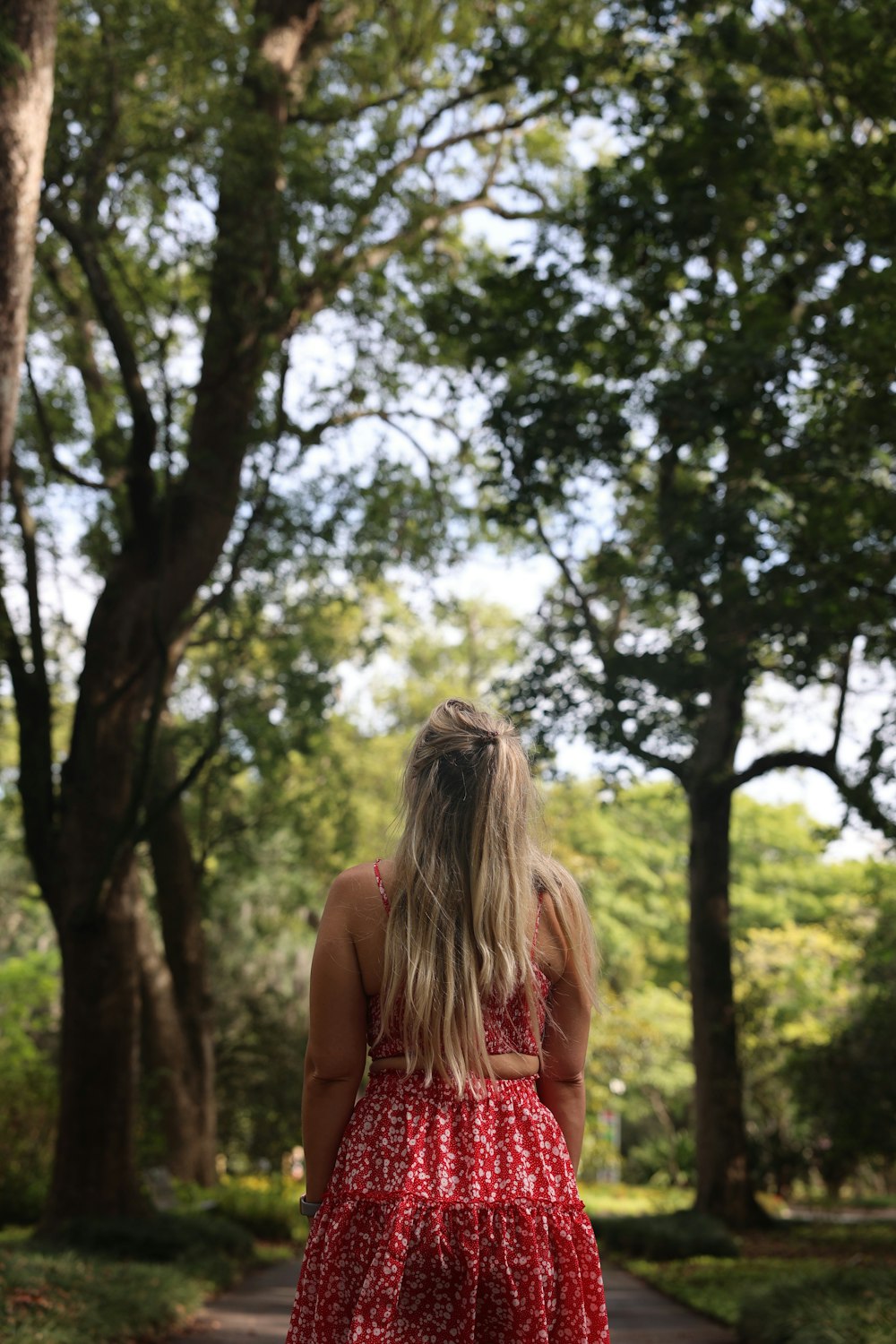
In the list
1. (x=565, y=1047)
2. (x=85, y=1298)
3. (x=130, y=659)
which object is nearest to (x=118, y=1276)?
(x=85, y=1298)

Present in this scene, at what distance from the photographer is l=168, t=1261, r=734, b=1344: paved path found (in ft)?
27.1

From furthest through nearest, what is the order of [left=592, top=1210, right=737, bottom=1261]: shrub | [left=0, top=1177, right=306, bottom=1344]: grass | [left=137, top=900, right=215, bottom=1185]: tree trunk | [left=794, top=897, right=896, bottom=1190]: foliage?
[left=794, top=897, right=896, bottom=1190]: foliage → [left=137, top=900, right=215, bottom=1185]: tree trunk → [left=592, top=1210, right=737, bottom=1261]: shrub → [left=0, top=1177, right=306, bottom=1344]: grass

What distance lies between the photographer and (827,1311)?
24.5 feet

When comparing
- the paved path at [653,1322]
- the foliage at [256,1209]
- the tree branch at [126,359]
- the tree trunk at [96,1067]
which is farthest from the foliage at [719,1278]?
the tree branch at [126,359]

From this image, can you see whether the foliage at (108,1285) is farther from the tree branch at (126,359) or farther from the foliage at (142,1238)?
the tree branch at (126,359)

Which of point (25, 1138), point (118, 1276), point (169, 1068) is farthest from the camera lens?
point (169, 1068)

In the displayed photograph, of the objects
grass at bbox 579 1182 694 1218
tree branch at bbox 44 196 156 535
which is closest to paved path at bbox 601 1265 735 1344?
tree branch at bbox 44 196 156 535

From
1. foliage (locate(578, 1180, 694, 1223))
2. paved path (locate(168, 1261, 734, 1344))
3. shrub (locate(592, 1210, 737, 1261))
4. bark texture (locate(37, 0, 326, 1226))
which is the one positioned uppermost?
bark texture (locate(37, 0, 326, 1226))

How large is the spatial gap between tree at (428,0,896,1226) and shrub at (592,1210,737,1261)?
465 cm

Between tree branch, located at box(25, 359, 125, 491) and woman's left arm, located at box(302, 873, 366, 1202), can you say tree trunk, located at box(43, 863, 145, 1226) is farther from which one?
woman's left arm, located at box(302, 873, 366, 1202)

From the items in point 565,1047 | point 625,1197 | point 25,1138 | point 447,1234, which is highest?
point 565,1047

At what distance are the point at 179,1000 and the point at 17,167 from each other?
45.4ft

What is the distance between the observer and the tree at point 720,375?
1014cm

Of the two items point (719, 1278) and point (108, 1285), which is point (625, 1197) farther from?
point (108, 1285)
